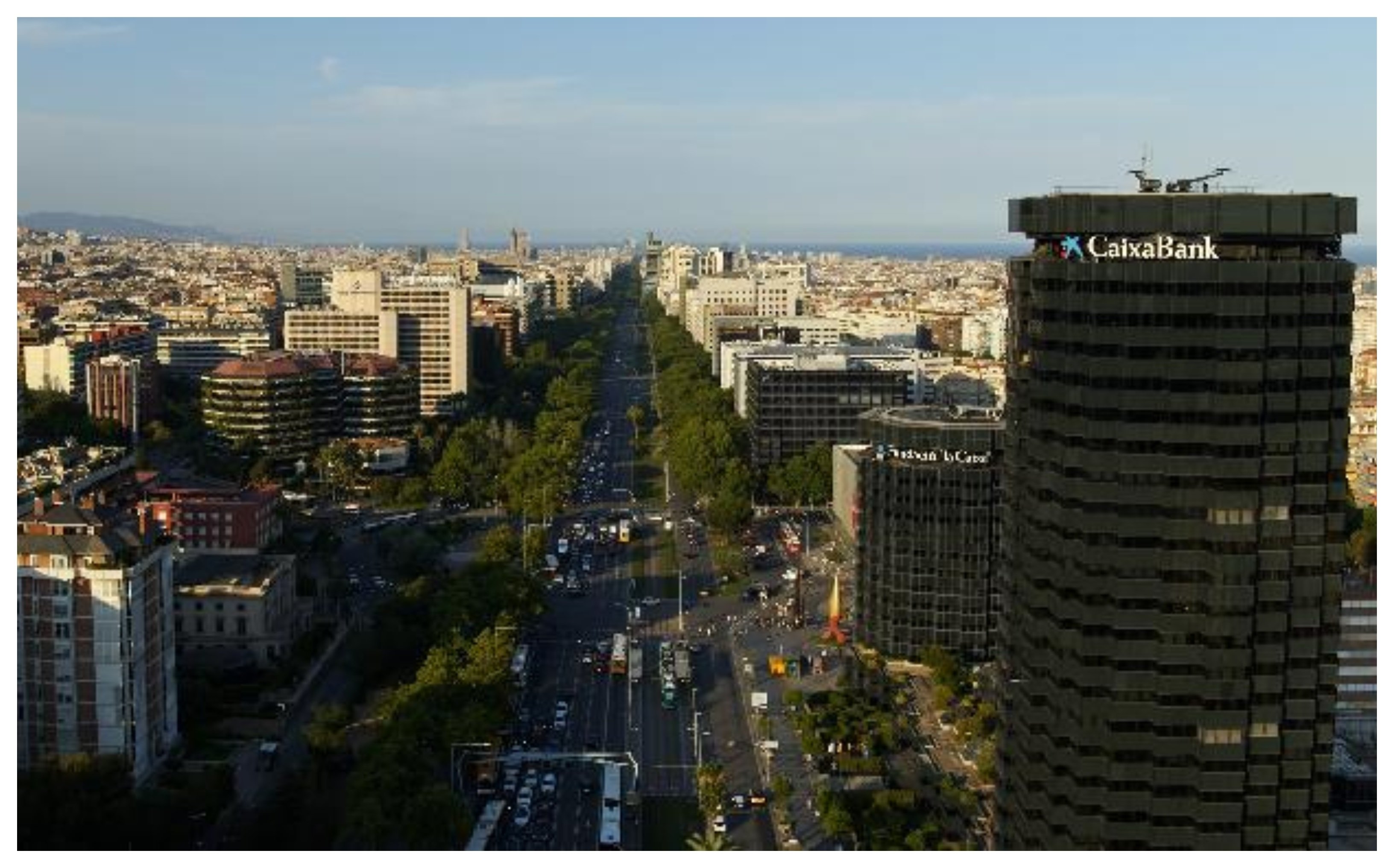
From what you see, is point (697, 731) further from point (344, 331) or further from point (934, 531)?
point (344, 331)

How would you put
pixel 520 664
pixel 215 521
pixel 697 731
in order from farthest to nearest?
pixel 215 521
pixel 520 664
pixel 697 731

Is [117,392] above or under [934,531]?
above

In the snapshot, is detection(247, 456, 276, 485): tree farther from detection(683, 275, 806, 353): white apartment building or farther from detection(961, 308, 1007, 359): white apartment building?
detection(961, 308, 1007, 359): white apartment building

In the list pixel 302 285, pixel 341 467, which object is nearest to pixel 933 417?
pixel 341 467

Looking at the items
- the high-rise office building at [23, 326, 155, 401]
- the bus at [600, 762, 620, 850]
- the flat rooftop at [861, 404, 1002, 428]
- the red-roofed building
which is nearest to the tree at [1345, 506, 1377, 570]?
the flat rooftop at [861, 404, 1002, 428]

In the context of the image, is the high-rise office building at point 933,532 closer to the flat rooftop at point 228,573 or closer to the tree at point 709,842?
the tree at point 709,842

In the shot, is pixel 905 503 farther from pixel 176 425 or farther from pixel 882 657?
pixel 176 425
